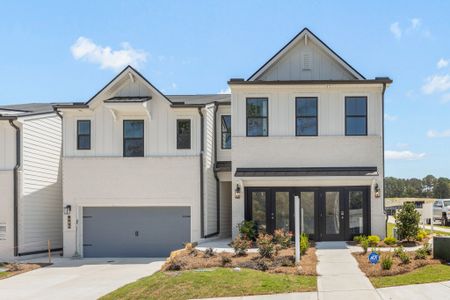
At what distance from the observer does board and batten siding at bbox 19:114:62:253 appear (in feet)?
75.0

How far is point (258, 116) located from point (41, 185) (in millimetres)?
10494

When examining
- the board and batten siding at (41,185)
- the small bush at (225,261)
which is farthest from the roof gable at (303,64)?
the board and batten siding at (41,185)

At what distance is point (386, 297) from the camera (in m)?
11.8

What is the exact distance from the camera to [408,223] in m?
19.3

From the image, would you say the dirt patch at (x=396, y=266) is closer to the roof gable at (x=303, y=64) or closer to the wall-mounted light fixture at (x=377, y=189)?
the wall-mounted light fixture at (x=377, y=189)

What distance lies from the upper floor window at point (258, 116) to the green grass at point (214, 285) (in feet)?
27.9

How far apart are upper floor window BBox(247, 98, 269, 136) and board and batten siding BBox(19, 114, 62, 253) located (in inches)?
384

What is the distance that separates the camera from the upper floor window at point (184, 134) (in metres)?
23.1

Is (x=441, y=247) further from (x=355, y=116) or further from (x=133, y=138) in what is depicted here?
(x=133, y=138)

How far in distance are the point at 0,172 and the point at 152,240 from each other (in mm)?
7133

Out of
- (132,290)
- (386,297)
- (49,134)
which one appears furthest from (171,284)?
(49,134)

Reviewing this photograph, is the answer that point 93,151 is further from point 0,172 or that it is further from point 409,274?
point 409,274

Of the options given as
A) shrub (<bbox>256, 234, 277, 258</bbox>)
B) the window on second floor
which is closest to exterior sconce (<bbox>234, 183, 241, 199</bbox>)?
the window on second floor

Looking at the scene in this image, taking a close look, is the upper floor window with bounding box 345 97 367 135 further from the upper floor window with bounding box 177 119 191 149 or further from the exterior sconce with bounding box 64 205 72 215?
the exterior sconce with bounding box 64 205 72 215
